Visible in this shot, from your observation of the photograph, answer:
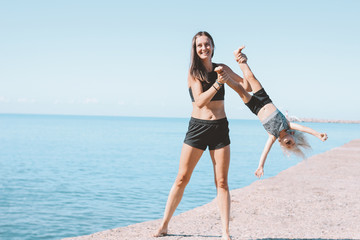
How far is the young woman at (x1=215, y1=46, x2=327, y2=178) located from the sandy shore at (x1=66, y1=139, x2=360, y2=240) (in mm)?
819

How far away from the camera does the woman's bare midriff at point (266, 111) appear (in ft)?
15.5

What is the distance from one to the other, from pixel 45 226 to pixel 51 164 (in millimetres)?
15729

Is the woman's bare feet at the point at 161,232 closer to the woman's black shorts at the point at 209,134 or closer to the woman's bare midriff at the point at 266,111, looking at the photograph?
the woman's black shorts at the point at 209,134

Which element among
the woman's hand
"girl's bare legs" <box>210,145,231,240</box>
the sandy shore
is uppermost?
the woman's hand

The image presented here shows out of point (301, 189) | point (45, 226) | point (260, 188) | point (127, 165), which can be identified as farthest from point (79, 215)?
point (127, 165)

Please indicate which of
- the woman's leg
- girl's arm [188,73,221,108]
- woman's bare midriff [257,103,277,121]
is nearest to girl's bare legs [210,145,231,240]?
woman's bare midriff [257,103,277,121]

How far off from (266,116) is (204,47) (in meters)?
1.07

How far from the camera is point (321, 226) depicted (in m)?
6.28

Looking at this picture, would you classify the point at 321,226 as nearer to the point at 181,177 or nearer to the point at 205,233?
the point at 205,233

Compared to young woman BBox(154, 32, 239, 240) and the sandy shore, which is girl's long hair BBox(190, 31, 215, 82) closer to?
young woman BBox(154, 32, 239, 240)

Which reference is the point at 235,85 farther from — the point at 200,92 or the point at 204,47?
the point at 204,47

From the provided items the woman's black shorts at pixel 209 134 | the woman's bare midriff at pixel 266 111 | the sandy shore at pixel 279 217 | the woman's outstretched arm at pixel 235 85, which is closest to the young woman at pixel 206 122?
the woman's black shorts at pixel 209 134

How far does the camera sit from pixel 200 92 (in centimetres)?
459

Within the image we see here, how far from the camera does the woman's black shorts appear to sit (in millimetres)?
4777
